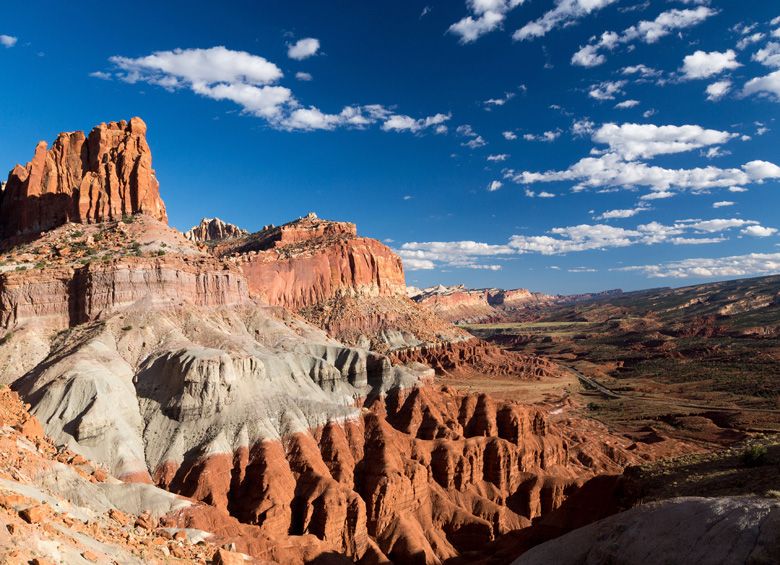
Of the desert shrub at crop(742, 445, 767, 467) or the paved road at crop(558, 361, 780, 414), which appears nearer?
the desert shrub at crop(742, 445, 767, 467)

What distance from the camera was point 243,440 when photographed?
50562 millimetres

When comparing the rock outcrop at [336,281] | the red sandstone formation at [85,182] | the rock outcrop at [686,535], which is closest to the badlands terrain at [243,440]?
the rock outcrop at [686,535]

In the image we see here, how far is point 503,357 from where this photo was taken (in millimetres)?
169125

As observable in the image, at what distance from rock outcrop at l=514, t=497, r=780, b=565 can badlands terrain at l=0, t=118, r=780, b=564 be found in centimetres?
8

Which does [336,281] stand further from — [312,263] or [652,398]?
[652,398]

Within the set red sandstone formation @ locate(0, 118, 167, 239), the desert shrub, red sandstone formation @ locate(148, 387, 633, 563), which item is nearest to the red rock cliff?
red sandstone formation @ locate(0, 118, 167, 239)

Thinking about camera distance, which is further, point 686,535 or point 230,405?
point 230,405

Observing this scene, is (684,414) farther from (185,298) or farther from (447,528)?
(185,298)

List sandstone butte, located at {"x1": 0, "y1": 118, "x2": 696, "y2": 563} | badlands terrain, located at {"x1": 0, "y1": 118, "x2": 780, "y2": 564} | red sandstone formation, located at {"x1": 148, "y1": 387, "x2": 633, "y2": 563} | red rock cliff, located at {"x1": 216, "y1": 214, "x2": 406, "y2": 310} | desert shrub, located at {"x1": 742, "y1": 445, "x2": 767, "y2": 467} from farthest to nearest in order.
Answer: red rock cliff, located at {"x1": 216, "y1": 214, "x2": 406, "y2": 310} < red sandstone formation, located at {"x1": 148, "y1": 387, "x2": 633, "y2": 563} < sandstone butte, located at {"x1": 0, "y1": 118, "x2": 696, "y2": 563} < desert shrub, located at {"x1": 742, "y1": 445, "x2": 767, "y2": 467} < badlands terrain, located at {"x1": 0, "y1": 118, "x2": 780, "y2": 564}

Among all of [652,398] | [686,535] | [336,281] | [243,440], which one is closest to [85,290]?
[243,440]

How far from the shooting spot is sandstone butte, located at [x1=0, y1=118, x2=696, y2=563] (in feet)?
150

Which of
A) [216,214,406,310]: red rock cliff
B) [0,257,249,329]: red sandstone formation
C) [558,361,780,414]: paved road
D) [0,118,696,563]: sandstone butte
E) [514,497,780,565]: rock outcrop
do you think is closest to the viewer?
[514,497,780,565]: rock outcrop

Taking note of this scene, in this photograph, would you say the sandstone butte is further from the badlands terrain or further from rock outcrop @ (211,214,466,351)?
rock outcrop @ (211,214,466,351)

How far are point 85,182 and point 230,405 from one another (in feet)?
162
